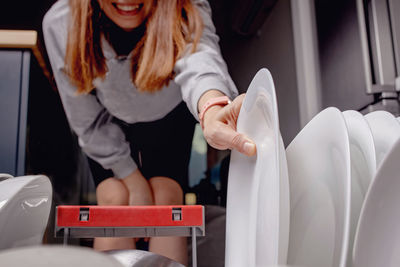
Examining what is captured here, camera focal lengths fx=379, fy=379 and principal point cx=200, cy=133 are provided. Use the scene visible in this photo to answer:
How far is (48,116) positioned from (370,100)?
Answer: 0.87 meters

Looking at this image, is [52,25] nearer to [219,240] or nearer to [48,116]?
[48,116]

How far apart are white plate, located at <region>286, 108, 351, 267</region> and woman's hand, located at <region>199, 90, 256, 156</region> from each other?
71mm

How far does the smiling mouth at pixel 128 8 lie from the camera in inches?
43.3

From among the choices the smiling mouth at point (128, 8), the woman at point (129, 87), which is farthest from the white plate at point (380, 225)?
the smiling mouth at point (128, 8)

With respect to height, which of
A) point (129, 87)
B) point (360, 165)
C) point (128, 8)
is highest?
point (128, 8)

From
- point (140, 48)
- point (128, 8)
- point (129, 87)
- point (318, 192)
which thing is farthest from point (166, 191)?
point (318, 192)

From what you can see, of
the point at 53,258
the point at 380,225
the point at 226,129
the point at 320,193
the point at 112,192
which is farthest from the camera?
the point at 112,192

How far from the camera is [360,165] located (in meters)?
0.48

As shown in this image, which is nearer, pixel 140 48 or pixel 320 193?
pixel 320 193

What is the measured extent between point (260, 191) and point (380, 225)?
7.0 inches

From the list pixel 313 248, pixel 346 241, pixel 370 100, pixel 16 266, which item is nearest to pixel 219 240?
pixel 370 100

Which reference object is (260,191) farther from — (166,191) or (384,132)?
(166,191)

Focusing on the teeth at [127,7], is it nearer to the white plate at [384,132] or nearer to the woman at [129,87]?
the woman at [129,87]

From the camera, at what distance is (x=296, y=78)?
1136 millimetres
